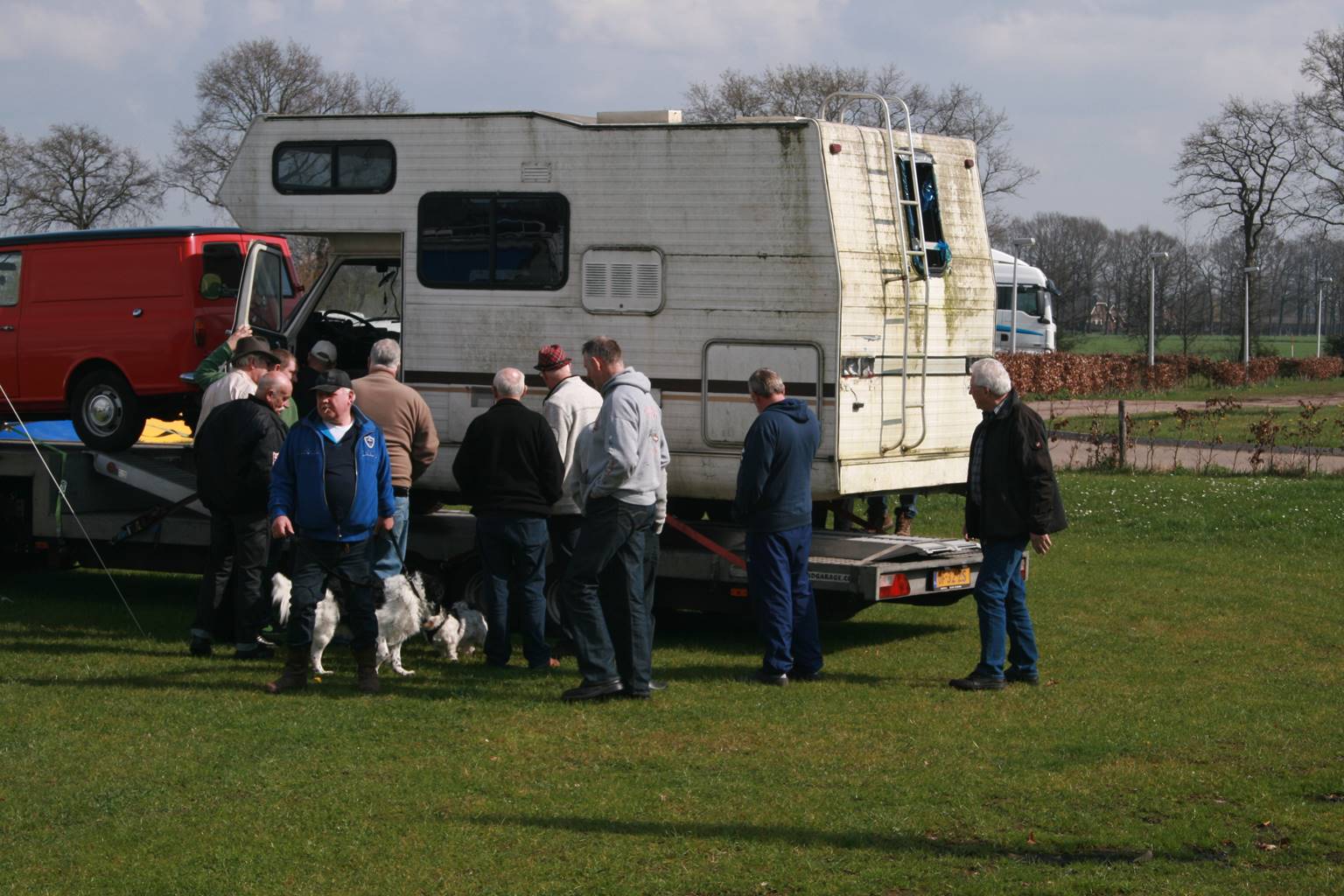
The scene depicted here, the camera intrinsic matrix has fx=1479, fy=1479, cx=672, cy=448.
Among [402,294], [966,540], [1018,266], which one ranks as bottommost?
[966,540]

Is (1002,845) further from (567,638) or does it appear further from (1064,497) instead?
(1064,497)

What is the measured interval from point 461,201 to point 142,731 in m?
4.16

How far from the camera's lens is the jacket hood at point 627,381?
8094 millimetres

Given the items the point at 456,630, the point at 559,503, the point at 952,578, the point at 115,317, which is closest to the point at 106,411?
the point at 115,317

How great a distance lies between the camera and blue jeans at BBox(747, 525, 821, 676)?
860 cm

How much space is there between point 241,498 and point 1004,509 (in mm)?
4596

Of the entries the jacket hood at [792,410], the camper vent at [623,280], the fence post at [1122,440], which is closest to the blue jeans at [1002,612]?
the jacket hood at [792,410]

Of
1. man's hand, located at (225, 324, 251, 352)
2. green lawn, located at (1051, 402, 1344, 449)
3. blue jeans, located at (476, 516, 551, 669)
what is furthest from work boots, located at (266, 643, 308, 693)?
green lawn, located at (1051, 402, 1344, 449)

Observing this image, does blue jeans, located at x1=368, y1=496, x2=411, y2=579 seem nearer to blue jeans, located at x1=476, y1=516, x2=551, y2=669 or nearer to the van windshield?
blue jeans, located at x1=476, y1=516, x2=551, y2=669

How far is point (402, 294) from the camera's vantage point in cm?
1007

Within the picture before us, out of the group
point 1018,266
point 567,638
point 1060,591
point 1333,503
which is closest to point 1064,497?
point 1333,503

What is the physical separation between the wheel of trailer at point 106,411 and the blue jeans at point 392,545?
333 centimetres

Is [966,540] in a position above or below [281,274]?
below

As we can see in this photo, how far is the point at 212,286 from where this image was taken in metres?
11.3
